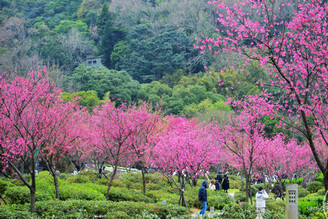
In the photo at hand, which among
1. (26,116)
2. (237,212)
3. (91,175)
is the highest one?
(26,116)

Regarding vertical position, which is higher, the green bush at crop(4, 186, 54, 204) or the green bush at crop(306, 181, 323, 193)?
the green bush at crop(306, 181, 323, 193)

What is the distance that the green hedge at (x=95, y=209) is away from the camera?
10.2 meters

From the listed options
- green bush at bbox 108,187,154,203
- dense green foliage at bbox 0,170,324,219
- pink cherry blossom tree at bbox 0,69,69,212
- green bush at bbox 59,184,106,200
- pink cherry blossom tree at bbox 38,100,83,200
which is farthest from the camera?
green bush at bbox 108,187,154,203

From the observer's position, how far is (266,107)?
28.3 ft

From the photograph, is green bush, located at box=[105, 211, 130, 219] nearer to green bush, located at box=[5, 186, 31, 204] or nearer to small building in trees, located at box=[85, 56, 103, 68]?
green bush, located at box=[5, 186, 31, 204]

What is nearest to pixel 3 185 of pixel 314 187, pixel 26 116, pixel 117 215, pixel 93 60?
pixel 26 116

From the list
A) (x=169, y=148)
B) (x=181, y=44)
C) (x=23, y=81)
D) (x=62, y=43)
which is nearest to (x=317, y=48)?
(x=169, y=148)

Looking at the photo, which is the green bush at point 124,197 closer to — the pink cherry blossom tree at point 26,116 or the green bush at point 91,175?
the green bush at point 91,175

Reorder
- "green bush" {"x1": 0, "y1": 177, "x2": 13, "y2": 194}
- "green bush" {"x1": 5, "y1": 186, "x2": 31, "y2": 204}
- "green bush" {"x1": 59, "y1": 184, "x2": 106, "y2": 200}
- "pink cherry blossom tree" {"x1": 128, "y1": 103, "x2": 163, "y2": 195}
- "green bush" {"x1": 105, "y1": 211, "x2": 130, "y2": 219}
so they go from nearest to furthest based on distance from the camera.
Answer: "green bush" {"x1": 105, "y1": 211, "x2": 130, "y2": 219}
"green bush" {"x1": 5, "y1": 186, "x2": 31, "y2": 204}
"green bush" {"x1": 59, "y1": 184, "x2": 106, "y2": 200}
"green bush" {"x1": 0, "y1": 177, "x2": 13, "y2": 194}
"pink cherry blossom tree" {"x1": 128, "y1": 103, "x2": 163, "y2": 195}

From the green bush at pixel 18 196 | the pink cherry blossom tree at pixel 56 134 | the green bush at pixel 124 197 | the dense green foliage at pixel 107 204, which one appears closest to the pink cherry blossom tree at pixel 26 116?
the pink cherry blossom tree at pixel 56 134

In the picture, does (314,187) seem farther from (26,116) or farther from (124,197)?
(26,116)

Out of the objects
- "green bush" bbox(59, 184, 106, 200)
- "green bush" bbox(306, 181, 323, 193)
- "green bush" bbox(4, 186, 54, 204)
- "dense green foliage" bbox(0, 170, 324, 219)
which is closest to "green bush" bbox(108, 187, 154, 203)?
"dense green foliage" bbox(0, 170, 324, 219)

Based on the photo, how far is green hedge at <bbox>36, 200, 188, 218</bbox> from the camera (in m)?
10.2

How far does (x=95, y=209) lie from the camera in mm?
10695
